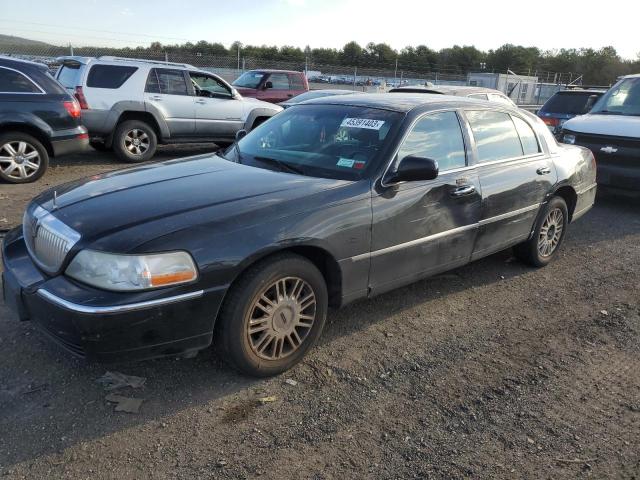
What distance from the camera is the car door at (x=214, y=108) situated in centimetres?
1053

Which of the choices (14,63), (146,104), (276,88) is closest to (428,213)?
(14,63)

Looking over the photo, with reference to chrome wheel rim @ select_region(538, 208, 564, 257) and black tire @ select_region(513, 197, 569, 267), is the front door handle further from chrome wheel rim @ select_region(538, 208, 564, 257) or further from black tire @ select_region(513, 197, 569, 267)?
chrome wheel rim @ select_region(538, 208, 564, 257)

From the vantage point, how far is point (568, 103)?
458 inches

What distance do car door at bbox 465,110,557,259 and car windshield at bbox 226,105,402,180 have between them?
3.22 ft

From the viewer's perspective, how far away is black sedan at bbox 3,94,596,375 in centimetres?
273

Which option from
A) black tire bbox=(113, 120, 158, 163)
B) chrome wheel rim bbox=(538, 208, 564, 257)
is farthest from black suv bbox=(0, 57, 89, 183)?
chrome wheel rim bbox=(538, 208, 564, 257)

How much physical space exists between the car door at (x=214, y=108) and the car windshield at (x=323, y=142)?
6477mm

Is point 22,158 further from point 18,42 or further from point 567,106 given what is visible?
point 18,42

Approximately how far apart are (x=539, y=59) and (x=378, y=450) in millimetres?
75468

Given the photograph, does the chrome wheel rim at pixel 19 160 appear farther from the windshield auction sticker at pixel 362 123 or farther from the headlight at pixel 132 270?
the headlight at pixel 132 270

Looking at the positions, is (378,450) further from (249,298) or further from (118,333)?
(118,333)

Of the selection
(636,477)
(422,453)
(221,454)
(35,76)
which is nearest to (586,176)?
(636,477)

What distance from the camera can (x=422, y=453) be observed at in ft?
8.84

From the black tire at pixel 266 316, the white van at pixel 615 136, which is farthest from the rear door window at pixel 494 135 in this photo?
the white van at pixel 615 136
